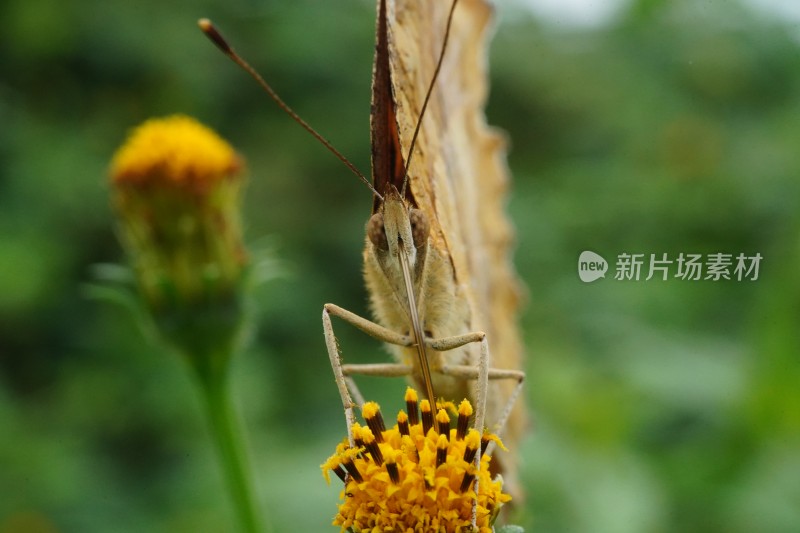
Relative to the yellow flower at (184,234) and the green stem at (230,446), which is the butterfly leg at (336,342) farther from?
the yellow flower at (184,234)

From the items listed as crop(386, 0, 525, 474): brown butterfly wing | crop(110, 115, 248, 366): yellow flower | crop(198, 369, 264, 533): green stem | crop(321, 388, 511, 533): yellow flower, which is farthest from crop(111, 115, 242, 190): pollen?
crop(321, 388, 511, 533): yellow flower

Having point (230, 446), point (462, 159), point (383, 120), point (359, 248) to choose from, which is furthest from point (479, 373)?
point (359, 248)

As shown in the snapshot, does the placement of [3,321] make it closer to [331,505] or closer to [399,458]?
[331,505]

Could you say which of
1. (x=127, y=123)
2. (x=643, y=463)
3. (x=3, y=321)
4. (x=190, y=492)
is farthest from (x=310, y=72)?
(x=643, y=463)

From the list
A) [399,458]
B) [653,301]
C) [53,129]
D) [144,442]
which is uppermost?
[53,129]

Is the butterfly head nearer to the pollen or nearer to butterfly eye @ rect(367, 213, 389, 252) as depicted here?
butterfly eye @ rect(367, 213, 389, 252)

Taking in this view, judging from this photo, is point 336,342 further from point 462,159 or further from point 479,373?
point 462,159

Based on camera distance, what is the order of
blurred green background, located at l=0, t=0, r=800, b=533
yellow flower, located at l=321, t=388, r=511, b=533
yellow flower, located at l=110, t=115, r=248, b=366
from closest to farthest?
1. yellow flower, located at l=321, t=388, r=511, b=533
2. yellow flower, located at l=110, t=115, r=248, b=366
3. blurred green background, located at l=0, t=0, r=800, b=533
